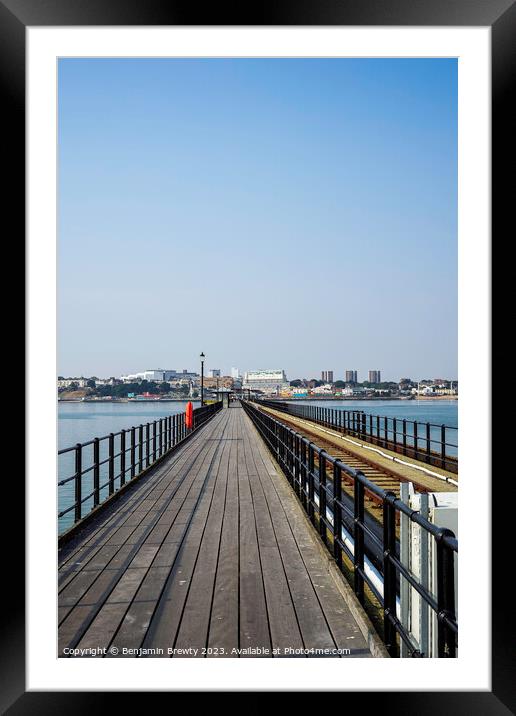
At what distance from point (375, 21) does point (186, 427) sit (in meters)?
16.6

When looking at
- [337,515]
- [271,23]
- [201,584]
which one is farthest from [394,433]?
[271,23]

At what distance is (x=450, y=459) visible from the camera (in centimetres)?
1239

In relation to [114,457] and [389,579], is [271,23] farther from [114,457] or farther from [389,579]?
[114,457]

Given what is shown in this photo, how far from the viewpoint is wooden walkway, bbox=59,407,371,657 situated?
3246mm

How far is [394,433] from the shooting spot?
50.0 feet

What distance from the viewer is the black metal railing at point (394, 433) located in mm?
12270

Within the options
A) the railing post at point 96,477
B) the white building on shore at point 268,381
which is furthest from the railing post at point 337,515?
the white building on shore at point 268,381

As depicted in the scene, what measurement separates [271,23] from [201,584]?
3.64 meters

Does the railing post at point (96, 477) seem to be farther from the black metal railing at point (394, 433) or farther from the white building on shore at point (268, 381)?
the white building on shore at point (268, 381)

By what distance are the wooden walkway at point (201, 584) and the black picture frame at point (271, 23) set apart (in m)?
0.54

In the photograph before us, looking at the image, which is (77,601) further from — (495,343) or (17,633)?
(495,343)

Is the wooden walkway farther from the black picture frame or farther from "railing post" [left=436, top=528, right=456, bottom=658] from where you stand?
"railing post" [left=436, top=528, right=456, bottom=658]

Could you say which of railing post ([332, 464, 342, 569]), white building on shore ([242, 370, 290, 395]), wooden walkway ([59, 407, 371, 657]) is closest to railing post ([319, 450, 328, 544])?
wooden walkway ([59, 407, 371, 657])

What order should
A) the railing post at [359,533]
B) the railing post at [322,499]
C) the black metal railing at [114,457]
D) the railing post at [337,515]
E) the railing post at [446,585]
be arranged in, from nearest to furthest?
1. the railing post at [446,585]
2. the railing post at [359,533]
3. the railing post at [337,515]
4. the railing post at [322,499]
5. the black metal railing at [114,457]
